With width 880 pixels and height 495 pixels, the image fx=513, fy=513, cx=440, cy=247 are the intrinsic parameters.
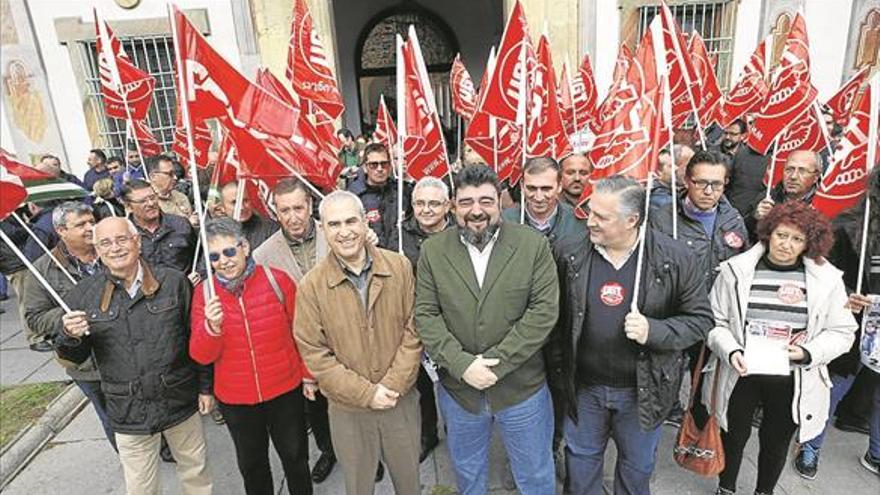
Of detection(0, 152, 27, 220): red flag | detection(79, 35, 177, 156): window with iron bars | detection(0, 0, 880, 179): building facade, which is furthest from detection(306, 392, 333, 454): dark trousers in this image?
detection(79, 35, 177, 156): window with iron bars

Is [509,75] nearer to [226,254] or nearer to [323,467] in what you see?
[226,254]

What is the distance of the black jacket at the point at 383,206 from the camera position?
4.40 metres

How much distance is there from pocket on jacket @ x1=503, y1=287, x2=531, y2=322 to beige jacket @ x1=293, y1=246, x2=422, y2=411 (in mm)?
494

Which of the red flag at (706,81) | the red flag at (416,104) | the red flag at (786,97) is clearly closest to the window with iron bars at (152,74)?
the red flag at (416,104)

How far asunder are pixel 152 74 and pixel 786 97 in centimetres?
1001

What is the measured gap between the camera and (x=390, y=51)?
14.7 metres

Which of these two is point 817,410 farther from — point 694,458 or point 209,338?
point 209,338

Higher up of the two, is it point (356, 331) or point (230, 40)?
point (230, 40)

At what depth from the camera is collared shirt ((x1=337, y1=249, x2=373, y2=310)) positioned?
254cm

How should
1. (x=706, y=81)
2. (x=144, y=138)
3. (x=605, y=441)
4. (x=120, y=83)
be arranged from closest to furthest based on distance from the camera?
(x=605, y=441), (x=120, y=83), (x=706, y=81), (x=144, y=138)

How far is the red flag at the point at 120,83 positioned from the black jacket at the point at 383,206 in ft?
9.24

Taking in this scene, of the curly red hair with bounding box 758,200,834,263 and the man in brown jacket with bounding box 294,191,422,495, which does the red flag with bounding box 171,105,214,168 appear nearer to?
the man in brown jacket with bounding box 294,191,422,495

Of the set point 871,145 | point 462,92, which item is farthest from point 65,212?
point 462,92

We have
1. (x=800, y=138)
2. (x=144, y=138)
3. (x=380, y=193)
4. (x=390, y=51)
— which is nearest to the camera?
(x=800, y=138)
